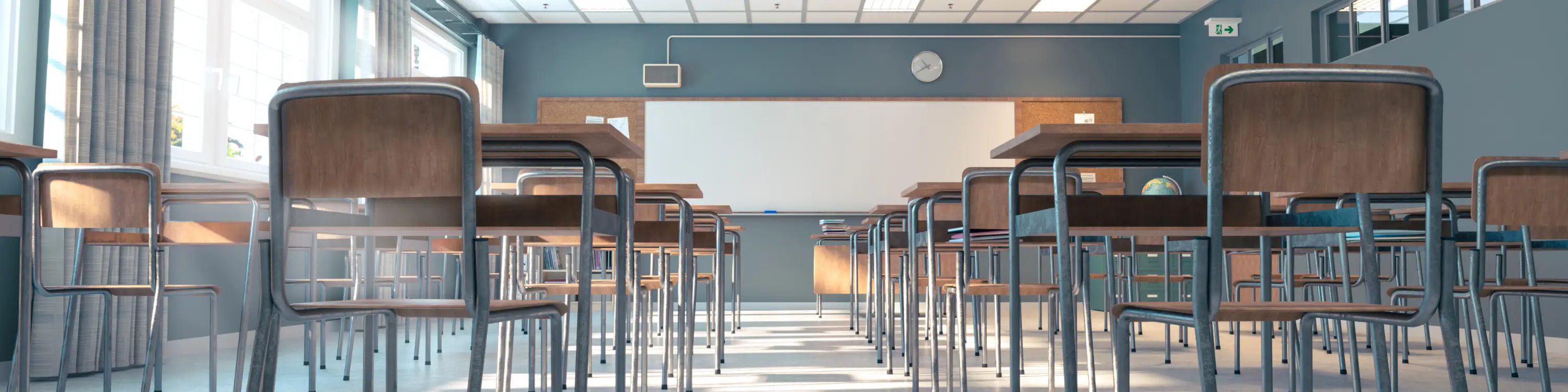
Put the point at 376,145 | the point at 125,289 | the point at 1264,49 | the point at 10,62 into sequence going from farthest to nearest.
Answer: the point at 1264,49
the point at 10,62
the point at 125,289
the point at 376,145

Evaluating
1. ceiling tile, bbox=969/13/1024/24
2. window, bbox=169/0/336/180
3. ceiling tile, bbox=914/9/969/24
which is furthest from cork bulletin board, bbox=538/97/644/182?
ceiling tile, bbox=969/13/1024/24

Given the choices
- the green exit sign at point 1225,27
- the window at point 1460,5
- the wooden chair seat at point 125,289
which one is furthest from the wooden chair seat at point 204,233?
the green exit sign at point 1225,27

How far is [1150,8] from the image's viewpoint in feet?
26.4

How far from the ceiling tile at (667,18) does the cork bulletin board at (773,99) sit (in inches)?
25.2

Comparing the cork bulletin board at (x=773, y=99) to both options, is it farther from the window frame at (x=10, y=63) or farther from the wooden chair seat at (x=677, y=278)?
the window frame at (x=10, y=63)

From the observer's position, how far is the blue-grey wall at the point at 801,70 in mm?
8469

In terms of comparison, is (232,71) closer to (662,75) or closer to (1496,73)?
(662,75)

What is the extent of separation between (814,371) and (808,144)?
16.6ft

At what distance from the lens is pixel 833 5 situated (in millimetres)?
7902

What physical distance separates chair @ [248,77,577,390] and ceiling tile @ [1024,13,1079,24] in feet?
24.2

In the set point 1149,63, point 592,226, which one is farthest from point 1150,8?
point 592,226

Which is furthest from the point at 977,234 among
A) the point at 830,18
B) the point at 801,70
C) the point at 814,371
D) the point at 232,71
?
the point at 801,70

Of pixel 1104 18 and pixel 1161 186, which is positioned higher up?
pixel 1104 18

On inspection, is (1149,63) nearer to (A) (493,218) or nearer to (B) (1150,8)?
(B) (1150,8)
